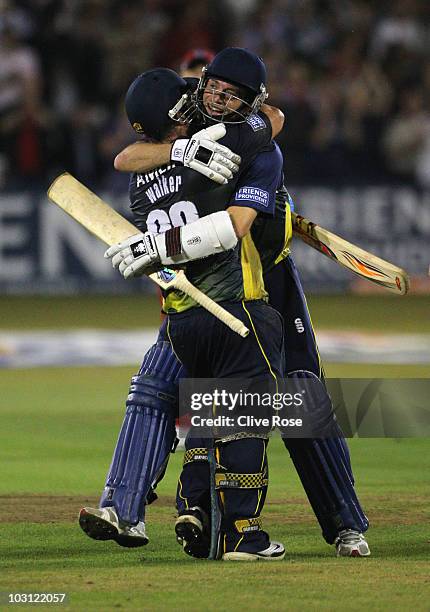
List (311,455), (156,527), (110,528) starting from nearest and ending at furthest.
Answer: (110,528) → (311,455) → (156,527)

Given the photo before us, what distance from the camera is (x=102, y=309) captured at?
52.8 feet

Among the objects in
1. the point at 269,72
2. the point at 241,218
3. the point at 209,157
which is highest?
the point at 269,72

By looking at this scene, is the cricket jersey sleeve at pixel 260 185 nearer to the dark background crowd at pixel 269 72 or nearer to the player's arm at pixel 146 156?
the player's arm at pixel 146 156

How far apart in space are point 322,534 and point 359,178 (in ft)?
36.0

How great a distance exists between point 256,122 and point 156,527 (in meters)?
1.98

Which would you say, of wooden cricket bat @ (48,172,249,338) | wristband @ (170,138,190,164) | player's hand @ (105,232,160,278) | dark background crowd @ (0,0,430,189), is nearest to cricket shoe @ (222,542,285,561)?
wooden cricket bat @ (48,172,249,338)

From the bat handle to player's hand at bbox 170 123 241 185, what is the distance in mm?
439

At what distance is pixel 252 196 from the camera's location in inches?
238

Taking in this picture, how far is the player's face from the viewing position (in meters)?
6.15

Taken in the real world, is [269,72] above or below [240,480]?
above

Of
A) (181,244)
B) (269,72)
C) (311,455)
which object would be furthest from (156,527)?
(269,72)

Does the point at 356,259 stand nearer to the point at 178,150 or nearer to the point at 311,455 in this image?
the point at 311,455

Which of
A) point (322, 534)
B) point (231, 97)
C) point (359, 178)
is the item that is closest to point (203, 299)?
point (231, 97)

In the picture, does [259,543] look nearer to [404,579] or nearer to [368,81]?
[404,579]
